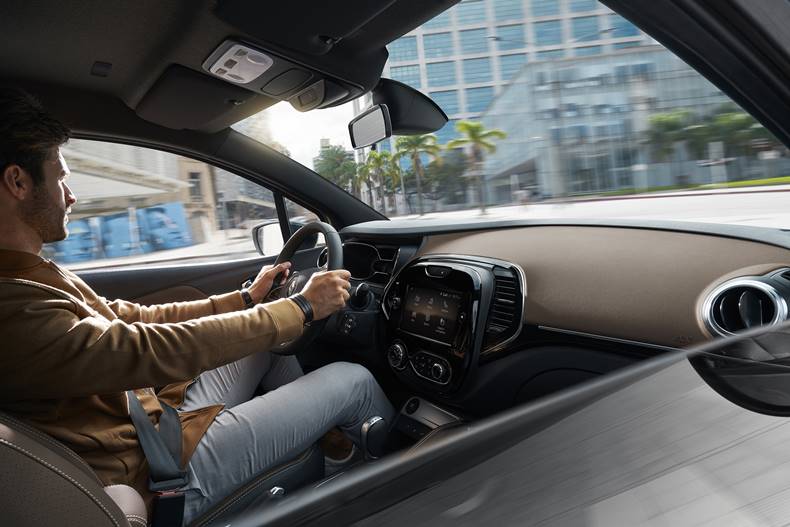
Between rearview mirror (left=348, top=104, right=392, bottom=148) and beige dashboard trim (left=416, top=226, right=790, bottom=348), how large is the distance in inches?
28.0

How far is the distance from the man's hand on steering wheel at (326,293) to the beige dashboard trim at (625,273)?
65cm

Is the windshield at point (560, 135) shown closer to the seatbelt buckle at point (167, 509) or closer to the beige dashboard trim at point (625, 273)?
the beige dashboard trim at point (625, 273)

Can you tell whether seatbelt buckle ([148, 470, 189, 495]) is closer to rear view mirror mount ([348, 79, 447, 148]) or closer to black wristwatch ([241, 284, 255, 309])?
black wristwatch ([241, 284, 255, 309])

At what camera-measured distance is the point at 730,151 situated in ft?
5.02

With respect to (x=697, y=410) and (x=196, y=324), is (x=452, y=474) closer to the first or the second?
(x=697, y=410)

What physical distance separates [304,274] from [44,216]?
0.97 metres

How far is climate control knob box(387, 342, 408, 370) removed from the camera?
2.24m

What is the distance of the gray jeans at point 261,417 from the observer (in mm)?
1468

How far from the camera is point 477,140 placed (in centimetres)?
386

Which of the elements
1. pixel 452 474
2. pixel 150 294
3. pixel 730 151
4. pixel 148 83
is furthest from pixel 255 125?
pixel 452 474

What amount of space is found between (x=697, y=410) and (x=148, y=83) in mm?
2416

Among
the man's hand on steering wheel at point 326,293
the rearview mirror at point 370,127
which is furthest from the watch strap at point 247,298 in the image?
the rearview mirror at point 370,127

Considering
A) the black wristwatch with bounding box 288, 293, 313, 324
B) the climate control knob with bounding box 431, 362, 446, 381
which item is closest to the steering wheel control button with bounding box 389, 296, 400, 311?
the climate control knob with bounding box 431, 362, 446, 381

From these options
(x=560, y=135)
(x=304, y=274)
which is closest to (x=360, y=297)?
(x=304, y=274)
